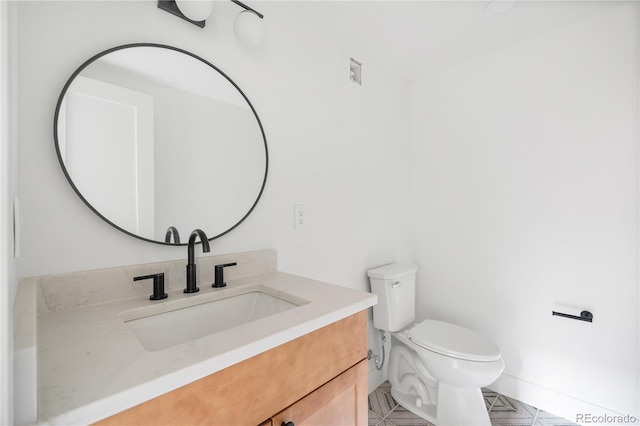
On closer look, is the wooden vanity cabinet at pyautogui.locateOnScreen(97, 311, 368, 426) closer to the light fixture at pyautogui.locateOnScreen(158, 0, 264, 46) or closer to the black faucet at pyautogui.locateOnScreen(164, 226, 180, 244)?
the black faucet at pyautogui.locateOnScreen(164, 226, 180, 244)

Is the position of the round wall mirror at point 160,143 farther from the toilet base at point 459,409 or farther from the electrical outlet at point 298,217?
the toilet base at point 459,409

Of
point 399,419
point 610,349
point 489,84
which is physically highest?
point 489,84

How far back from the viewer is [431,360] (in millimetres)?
1583

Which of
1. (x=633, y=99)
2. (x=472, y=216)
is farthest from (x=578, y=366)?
(x=633, y=99)

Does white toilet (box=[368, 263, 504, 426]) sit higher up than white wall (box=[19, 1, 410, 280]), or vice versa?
white wall (box=[19, 1, 410, 280])

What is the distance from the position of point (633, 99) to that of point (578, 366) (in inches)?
57.9

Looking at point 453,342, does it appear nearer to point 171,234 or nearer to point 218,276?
point 218,276

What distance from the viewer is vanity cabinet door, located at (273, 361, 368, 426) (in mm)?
764

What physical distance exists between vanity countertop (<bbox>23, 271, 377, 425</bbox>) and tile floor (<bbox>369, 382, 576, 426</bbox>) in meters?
1.20

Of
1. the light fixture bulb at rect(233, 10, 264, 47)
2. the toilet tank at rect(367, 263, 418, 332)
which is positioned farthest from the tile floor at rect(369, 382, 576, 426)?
the light fixture bulb at rect(233, 10, 264, 47)

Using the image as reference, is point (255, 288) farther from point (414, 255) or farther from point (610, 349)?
point (610, 349)

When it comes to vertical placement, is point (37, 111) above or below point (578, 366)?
above

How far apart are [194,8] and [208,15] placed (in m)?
0.05

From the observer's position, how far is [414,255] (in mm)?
2359
